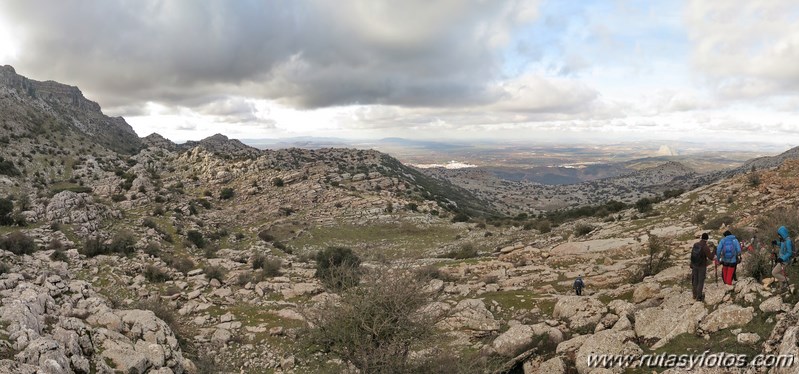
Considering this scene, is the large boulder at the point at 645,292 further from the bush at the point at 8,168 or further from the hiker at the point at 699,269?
the bush at the point at 8,168

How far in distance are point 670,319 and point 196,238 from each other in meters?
32.5

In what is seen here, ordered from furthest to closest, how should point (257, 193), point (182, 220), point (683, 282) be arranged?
1. point (257, 193)
2. point (182, 220)
3. point (683, 282)

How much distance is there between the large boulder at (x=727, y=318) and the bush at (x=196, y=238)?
3246 centimetres

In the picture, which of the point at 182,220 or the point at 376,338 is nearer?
the point at 376,338

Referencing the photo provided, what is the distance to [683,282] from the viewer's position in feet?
46.7

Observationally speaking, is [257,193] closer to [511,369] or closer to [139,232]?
[139,232]

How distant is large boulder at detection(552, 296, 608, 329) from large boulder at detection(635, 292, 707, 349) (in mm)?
1699

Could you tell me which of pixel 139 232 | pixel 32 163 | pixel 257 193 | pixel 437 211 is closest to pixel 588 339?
pixel 139 232

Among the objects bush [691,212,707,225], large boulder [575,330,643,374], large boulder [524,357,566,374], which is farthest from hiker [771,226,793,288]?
bush [691,212,707,225]

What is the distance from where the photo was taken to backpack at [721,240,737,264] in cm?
1128

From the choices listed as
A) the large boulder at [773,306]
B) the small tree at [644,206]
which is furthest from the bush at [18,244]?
the small tree at [644,206]

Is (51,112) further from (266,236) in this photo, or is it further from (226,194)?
(266,236)

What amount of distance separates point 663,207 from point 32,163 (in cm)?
7486

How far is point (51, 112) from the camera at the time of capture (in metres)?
89.9
